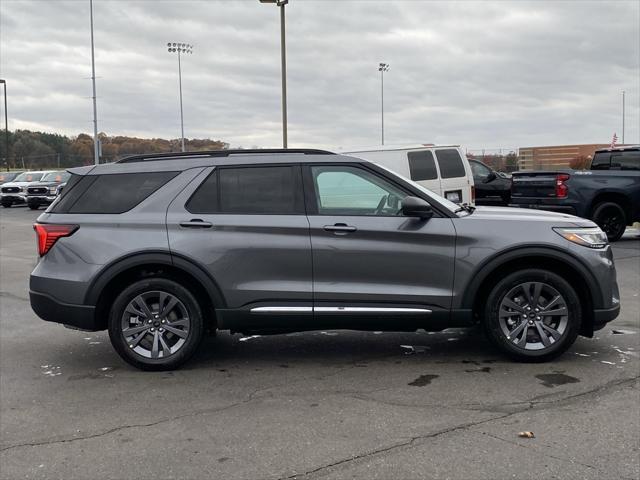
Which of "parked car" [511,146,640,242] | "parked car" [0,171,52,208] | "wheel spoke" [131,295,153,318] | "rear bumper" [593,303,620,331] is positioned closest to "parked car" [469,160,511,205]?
"parked car" [511,146,640,242]

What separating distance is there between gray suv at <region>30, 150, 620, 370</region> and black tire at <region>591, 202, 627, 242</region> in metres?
9.53

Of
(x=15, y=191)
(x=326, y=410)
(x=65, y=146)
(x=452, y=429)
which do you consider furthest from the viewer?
(x=65, y=146)

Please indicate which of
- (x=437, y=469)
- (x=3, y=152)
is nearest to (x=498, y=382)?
(x=437, y=469)

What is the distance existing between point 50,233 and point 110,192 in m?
0.59

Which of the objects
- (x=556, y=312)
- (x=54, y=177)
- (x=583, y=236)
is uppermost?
(x=54, y=177)

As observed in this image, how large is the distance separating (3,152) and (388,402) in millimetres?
86258

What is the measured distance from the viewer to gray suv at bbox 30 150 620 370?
5.46 m

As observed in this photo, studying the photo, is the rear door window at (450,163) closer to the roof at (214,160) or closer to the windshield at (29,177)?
the roof at (214,160)

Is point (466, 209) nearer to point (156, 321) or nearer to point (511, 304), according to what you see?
point (511, 304)

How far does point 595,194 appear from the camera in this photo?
1449 centimetres

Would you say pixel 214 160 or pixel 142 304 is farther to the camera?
pixel 214 160

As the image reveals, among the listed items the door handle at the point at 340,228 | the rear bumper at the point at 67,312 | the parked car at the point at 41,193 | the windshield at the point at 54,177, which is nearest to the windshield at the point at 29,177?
the windshield at the point at 54,177

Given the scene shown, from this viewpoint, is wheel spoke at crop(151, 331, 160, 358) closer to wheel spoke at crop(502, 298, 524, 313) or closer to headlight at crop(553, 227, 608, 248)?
wheel spoke at crop(502, 298, 524, 313)

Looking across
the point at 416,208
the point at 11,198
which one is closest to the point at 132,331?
the point at 416,208
